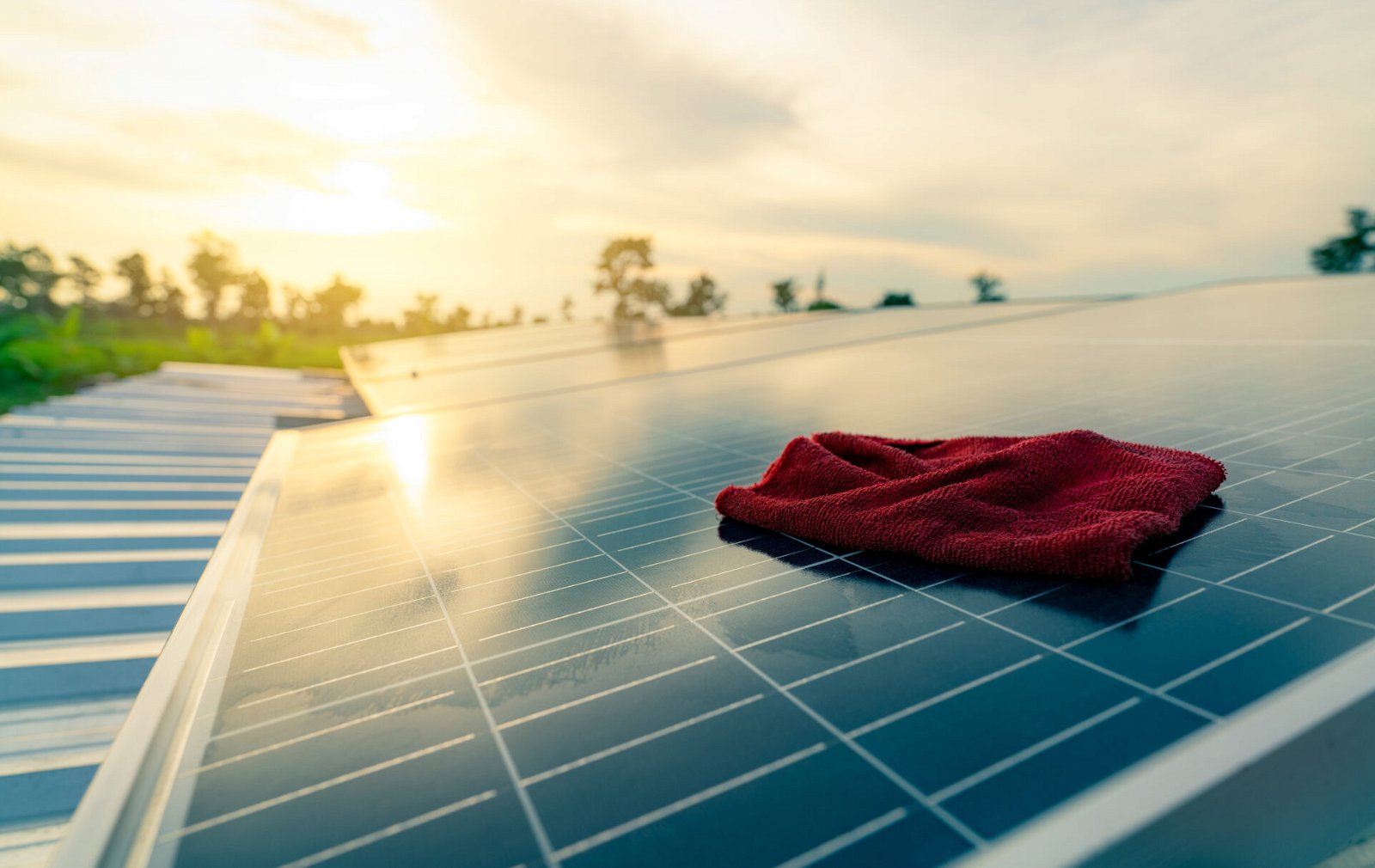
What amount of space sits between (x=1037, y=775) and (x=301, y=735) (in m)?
0.97

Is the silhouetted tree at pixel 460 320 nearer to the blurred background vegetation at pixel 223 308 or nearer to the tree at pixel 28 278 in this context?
the blurred background vegetation at pixel 223 308

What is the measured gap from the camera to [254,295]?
64.2 ft

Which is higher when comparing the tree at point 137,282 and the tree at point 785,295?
the tree at point 137,282

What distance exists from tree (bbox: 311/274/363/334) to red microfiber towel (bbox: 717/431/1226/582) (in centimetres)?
1992

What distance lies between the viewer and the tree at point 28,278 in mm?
16656

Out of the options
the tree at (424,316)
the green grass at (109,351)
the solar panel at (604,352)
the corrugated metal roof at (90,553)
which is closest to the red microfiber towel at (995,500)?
the corrugated metal roof at (90,553)

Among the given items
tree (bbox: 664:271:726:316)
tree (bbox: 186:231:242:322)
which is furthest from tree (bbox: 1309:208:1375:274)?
tree (bbox: 186:231:242:322)

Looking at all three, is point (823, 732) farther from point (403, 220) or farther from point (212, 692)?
point (403, 220)

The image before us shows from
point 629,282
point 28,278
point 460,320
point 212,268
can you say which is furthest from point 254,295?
point 629,282

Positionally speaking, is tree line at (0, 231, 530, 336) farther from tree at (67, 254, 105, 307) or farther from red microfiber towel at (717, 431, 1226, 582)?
red microfiber towel at (717, 431, 1226, 582)

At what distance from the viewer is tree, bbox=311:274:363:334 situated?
766 inches

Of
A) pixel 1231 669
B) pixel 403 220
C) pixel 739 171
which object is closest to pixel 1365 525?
pixel 1231 669

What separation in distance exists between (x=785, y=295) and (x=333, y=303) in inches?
522

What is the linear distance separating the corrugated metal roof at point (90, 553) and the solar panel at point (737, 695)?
2.92 feet
